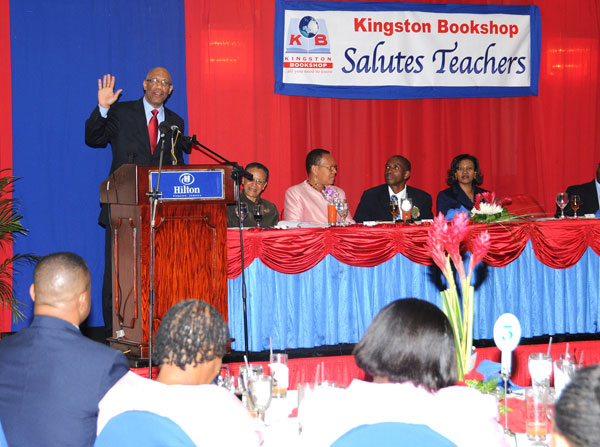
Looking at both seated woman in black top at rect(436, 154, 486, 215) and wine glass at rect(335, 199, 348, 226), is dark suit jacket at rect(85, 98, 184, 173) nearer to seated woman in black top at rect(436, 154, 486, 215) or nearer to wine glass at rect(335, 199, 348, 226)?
wine glass at rect(335, 199, 348, 226)

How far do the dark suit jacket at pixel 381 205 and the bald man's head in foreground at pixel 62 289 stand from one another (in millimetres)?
3915

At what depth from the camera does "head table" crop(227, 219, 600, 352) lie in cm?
482

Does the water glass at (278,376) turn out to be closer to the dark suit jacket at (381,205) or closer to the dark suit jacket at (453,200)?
the dark suit jacket at (381,205)

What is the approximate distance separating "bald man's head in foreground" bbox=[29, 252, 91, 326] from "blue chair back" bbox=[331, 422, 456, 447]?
1.07 m

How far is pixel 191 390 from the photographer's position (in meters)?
1.54

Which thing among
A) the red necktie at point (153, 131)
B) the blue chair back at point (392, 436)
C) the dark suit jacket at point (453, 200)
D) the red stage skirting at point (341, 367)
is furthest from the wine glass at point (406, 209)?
the blue chair back at point (392, 436)

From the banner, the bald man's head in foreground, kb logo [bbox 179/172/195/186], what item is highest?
the banner

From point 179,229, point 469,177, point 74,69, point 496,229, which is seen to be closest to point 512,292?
point 496,229

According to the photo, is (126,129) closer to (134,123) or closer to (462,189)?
(134,123)

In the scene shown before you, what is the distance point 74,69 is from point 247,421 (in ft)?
17.3

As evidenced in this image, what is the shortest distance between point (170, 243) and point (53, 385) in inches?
87.1

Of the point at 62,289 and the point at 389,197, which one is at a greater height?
the point at 389,197

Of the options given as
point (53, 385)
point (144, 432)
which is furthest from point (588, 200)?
point (144, 432)

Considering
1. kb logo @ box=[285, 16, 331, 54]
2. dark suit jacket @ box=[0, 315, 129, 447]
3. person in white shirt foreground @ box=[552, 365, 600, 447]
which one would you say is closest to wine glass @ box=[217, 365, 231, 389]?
dark suit jacket @ box=[0, 315, 129, 447]
